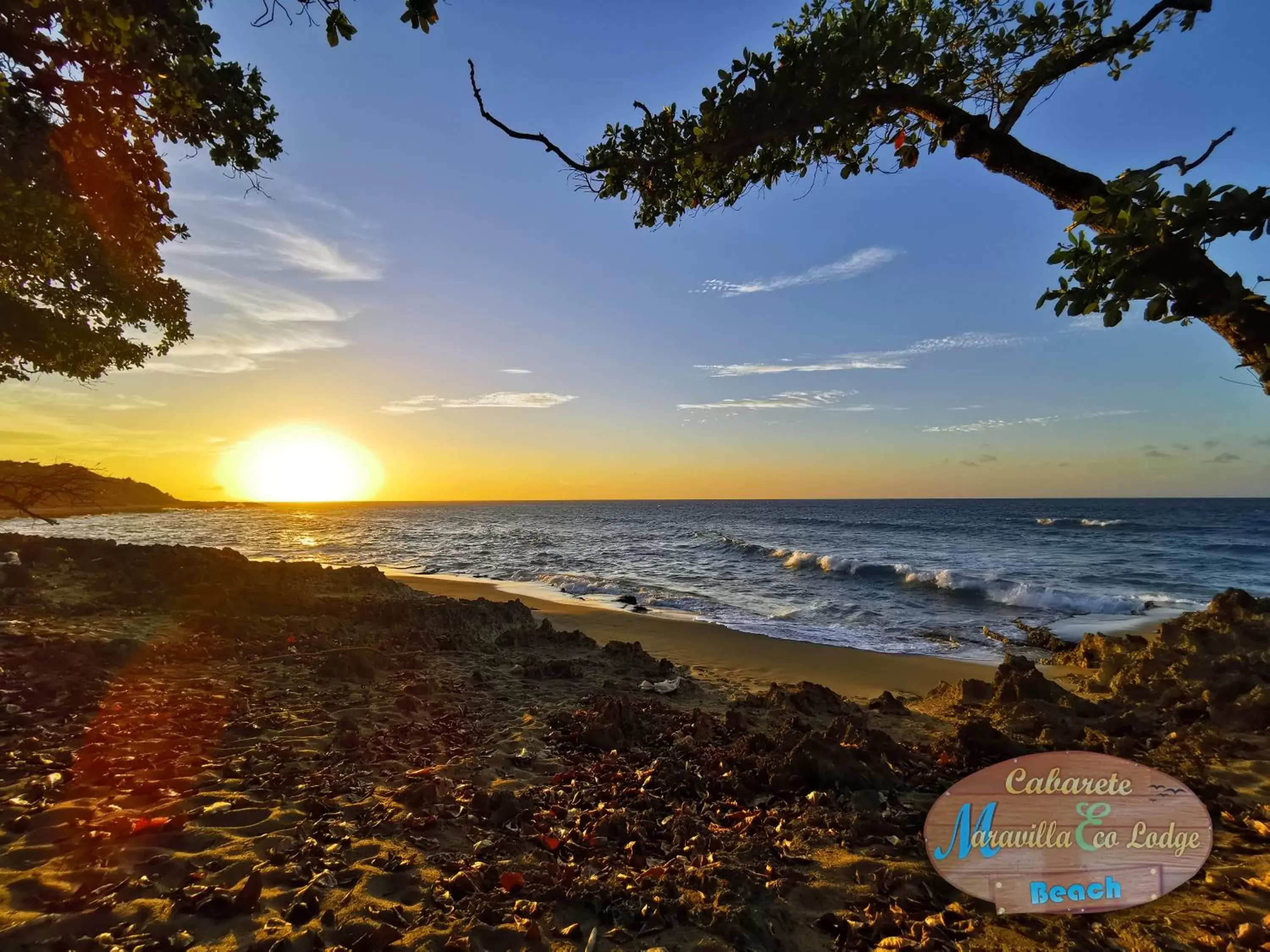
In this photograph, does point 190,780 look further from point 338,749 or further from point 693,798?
point 693,798

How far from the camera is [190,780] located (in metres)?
4.11

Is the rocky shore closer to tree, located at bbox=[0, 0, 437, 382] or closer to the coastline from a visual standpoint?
the coastline

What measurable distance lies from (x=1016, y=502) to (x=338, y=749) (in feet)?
537

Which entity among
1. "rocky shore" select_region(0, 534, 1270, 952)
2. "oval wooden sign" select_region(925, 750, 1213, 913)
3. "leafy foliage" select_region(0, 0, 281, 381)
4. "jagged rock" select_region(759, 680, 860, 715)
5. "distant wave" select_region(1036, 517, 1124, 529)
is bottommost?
"distant wave" select_region(1036, 517, 1124, 529)

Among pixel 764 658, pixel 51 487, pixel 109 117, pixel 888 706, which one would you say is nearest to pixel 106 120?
pixel 109 117

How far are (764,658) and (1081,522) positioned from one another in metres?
71.0

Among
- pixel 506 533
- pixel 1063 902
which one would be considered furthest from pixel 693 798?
pixel 506 533

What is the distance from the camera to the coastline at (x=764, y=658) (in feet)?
32.9

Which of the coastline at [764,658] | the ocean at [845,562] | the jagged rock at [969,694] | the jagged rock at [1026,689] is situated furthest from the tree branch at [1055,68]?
the ocean at [845,562]

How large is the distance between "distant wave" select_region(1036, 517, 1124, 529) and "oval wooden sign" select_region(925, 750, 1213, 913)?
6685cm

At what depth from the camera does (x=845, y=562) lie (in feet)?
93.1

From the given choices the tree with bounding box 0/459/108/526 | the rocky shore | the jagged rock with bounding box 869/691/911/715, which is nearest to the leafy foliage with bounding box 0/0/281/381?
the tree with bounding box 0/459/108/526

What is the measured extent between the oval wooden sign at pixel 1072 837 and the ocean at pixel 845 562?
1096 centimetres

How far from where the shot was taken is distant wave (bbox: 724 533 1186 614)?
765 inches
